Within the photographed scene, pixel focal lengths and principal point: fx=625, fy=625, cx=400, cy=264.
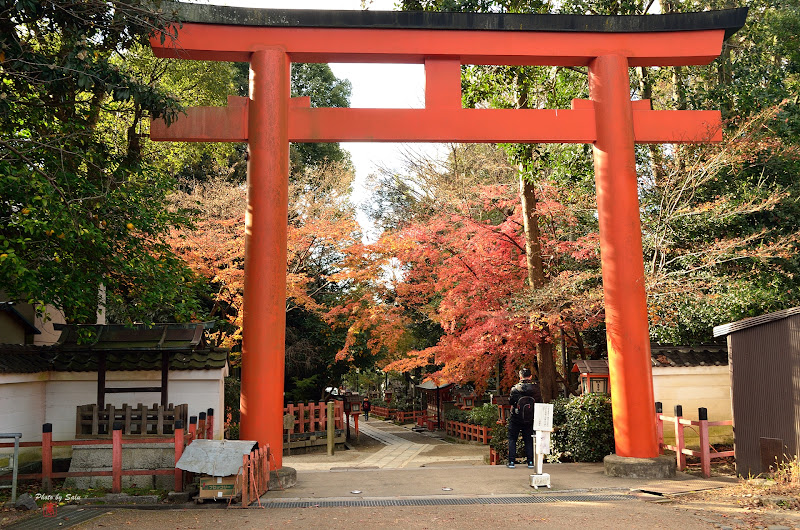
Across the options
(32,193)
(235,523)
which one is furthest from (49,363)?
(235,523)

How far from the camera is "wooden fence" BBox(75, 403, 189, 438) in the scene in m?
8.89

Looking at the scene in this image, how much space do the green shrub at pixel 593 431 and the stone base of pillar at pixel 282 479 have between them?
4789mm

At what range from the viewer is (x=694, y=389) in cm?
1159

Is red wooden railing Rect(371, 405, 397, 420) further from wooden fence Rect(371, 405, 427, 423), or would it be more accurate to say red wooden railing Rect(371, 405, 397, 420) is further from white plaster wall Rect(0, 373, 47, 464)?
white plaster wall Rect(0, 373, 47, 464)

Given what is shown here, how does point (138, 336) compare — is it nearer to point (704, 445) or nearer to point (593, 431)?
point (593, 431)

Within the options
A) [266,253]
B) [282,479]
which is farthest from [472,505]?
[266,253]

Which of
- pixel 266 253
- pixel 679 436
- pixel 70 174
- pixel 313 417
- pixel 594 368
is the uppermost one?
pixel 70 174

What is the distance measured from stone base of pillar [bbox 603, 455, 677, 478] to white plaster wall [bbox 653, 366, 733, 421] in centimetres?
312

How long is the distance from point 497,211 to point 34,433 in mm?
13835

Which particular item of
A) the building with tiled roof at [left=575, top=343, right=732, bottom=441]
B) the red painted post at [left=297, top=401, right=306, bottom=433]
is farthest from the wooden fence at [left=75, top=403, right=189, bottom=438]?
the building with tiled roof at [left=575, top=343, right=732, bottom=441]

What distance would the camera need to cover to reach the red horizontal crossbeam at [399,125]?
346 inches

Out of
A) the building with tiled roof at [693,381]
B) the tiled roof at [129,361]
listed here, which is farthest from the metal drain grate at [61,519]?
the building with tiled roof at [693,381]

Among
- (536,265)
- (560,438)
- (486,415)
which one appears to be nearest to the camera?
(560,438)

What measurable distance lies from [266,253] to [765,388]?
266 inches
